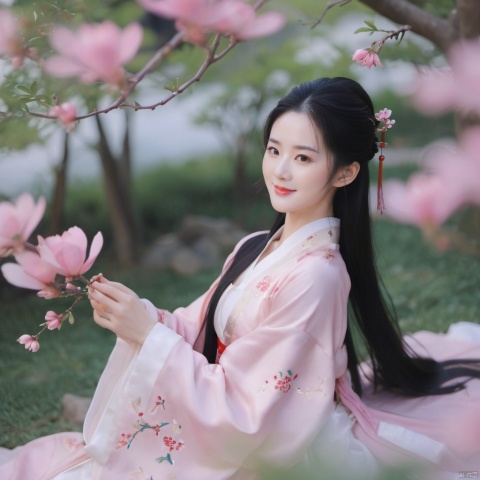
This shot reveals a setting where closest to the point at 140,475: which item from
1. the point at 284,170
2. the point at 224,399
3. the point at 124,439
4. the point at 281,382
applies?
the point at 124,439

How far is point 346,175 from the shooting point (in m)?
1.80

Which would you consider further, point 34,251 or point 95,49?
point 34,251

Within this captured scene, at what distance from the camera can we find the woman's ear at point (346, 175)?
1.80 metres

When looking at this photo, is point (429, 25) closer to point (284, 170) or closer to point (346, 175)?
point (346, 175)

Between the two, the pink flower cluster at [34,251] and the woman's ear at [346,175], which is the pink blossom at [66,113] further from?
the woman's ear at [346,175]

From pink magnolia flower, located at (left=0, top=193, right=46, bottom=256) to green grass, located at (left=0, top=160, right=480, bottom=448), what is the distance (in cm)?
146

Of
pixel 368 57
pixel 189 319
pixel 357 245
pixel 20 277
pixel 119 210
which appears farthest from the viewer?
pixel 119 210

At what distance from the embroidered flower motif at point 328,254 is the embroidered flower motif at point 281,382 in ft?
1.05

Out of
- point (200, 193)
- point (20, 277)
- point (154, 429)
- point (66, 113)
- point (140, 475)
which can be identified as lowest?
point (200, 193)

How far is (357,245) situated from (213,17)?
1.25m

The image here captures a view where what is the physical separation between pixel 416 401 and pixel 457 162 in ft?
6.18

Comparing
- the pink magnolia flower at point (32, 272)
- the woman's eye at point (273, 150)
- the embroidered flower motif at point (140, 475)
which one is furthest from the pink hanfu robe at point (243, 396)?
the pink magnolia flower at point (32, 272)

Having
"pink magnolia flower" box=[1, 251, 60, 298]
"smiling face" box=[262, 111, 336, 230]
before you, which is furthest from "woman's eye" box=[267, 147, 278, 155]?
"pink magnolia flower" box=[1, 251, 60, 298]

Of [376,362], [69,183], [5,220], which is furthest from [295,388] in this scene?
[69,183]
